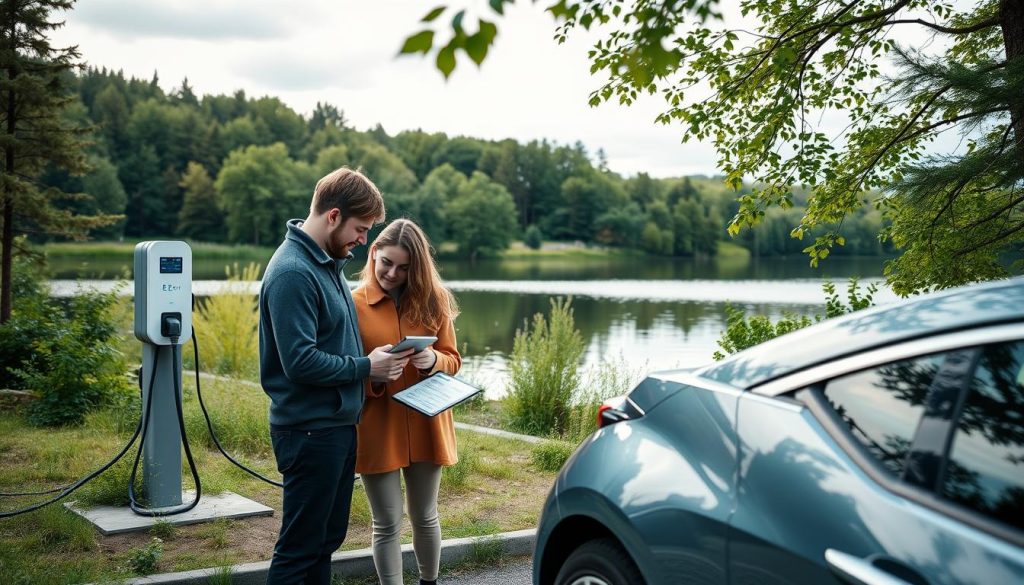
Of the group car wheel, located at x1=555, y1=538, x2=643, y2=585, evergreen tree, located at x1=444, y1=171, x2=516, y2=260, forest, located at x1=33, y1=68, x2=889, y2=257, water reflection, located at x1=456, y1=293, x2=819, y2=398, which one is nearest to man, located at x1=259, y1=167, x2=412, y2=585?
car wheel, located at x1=555, y1=538, x2=643, y2=585

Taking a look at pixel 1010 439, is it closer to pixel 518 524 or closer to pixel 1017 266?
pixel 518 524

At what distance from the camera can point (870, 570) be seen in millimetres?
1863

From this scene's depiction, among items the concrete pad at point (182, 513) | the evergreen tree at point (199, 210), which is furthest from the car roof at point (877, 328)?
the evergreen tree at point (199, 210)

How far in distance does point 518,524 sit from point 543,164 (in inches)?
5521

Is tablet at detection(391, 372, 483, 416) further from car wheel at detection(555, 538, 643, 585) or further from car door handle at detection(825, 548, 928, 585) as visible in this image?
car door handle at detection(825, 548, 928, 585)

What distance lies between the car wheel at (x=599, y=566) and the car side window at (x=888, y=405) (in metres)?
0.78

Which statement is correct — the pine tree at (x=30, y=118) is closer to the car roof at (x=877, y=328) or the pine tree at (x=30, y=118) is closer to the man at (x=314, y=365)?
the man at (x=314, y=365)

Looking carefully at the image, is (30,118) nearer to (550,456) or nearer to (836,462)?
(550,456)

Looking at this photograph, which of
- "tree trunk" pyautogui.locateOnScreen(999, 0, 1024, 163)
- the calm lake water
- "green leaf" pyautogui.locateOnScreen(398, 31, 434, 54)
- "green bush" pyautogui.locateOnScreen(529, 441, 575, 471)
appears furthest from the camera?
the calm lake water

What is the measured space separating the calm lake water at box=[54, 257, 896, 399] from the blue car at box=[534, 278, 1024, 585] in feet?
25.1

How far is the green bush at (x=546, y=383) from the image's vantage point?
386 inches

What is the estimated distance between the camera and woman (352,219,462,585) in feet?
12.9

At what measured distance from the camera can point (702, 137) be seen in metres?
9.91

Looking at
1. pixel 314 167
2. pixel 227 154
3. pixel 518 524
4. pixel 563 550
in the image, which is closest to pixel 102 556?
pixel 518 524
